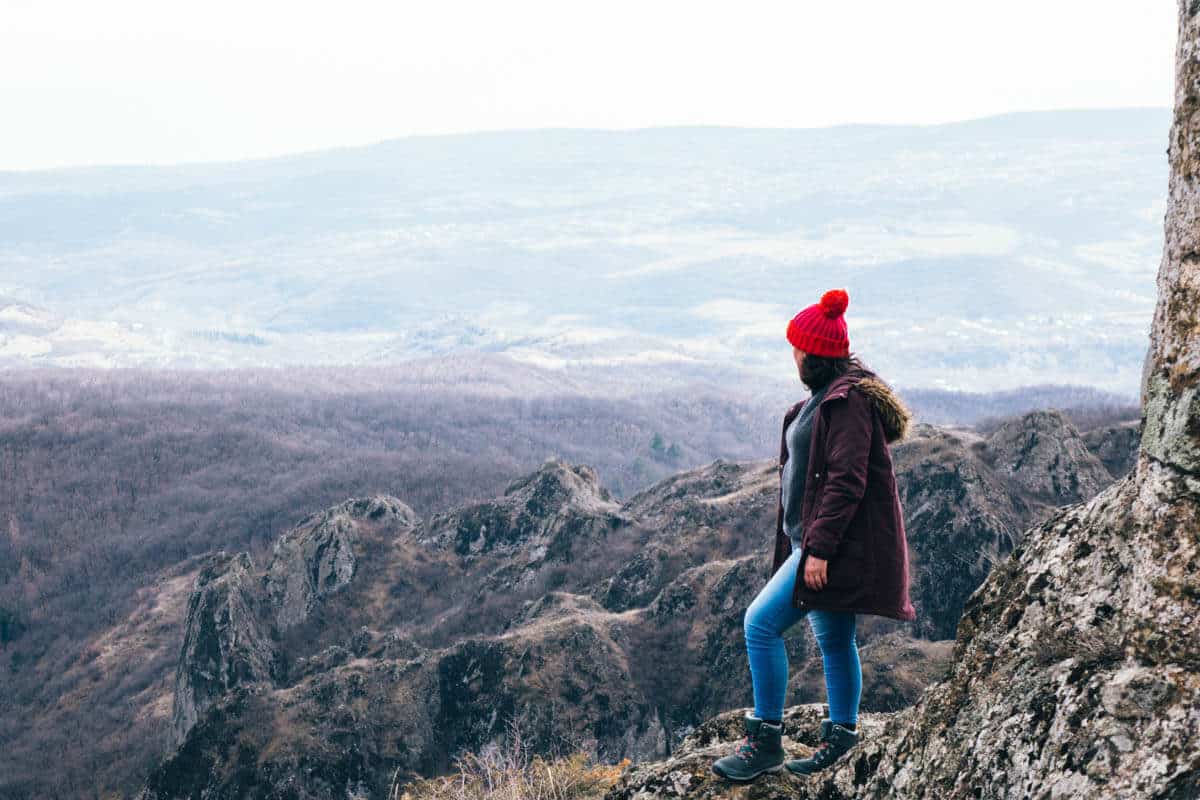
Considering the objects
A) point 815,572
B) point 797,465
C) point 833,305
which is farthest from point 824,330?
point 815,572

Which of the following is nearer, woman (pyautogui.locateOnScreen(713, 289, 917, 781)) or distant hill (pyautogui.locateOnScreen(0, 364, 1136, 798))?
woman (pyautogui.locateOnScreen(713, 289, 917, 781))

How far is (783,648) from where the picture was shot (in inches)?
331

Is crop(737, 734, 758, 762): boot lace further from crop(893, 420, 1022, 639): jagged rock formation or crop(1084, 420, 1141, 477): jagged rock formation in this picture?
crop(1084, 420, 1141, 477): jagged rock formation

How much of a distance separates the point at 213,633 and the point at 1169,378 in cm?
4375

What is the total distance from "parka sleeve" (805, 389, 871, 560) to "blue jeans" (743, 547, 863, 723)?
0.49 metres

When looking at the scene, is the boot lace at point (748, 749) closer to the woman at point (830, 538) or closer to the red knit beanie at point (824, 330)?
the woman at point (830, 538)

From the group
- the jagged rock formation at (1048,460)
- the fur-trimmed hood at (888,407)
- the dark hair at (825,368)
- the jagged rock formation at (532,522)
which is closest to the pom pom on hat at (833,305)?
the dark hair at (825,368)

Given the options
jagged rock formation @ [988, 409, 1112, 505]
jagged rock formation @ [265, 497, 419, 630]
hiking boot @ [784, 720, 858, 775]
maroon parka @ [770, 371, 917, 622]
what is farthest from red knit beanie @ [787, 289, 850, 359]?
jagged rock formation @ [265, 497, 419, 630]

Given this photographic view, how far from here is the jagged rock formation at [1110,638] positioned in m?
5.77

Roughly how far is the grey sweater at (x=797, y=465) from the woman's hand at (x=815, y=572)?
48cm

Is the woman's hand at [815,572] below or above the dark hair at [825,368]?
below

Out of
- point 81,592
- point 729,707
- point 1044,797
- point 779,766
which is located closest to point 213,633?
point 729,707

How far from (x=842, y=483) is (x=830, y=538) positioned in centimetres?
37

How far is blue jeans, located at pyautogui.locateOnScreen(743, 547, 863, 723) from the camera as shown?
27.0 ft
